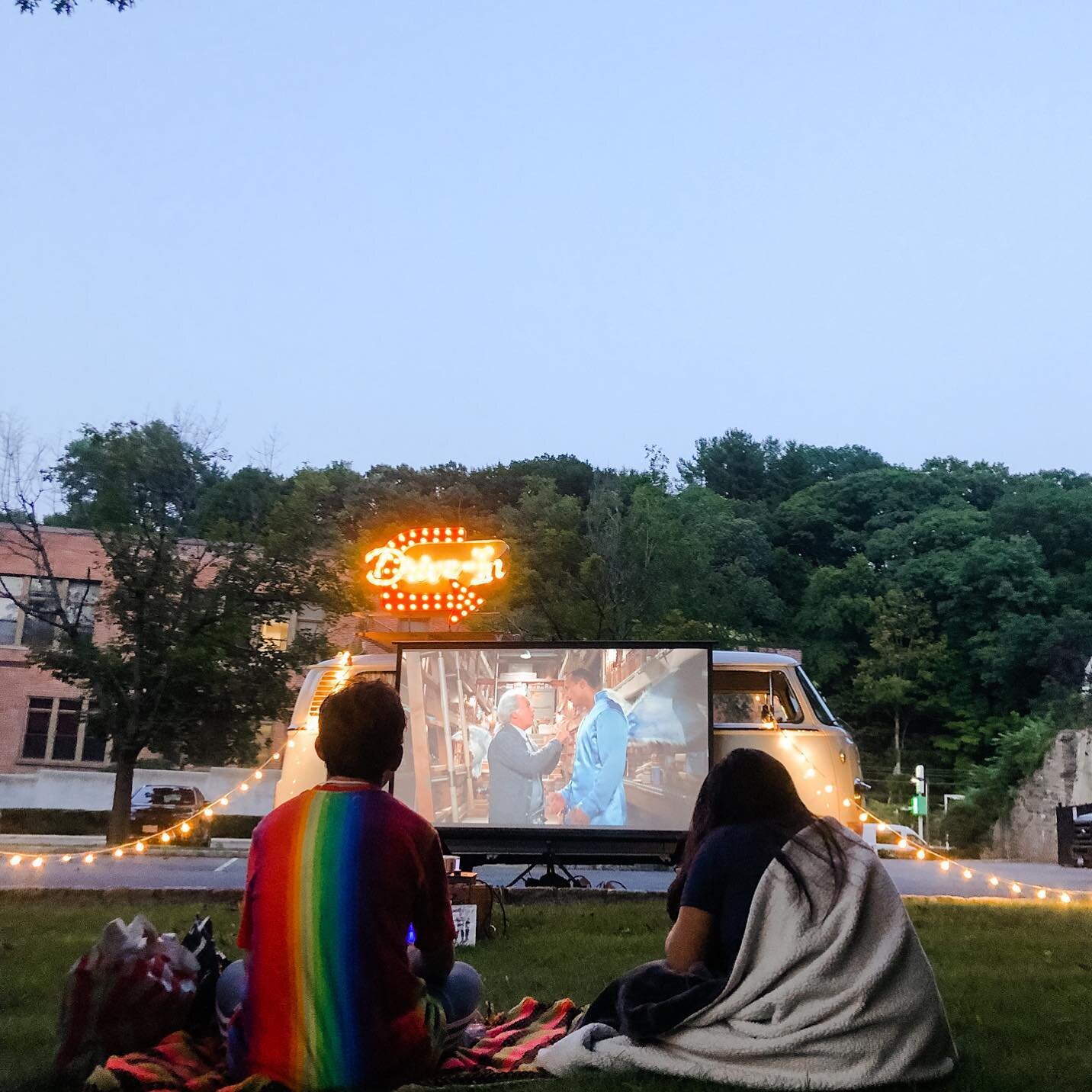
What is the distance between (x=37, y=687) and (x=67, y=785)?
6.56 meters

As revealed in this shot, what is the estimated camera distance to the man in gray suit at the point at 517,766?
1180 centimetres

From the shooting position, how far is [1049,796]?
107 ft

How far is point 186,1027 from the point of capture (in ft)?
14.5

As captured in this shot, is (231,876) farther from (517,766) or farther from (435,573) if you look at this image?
(517,766)

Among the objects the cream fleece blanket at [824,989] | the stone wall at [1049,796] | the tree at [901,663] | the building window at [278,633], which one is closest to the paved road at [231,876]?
the cream fleece blanket at [824,989]

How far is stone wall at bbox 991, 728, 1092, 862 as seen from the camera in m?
31.0

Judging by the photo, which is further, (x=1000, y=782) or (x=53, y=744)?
(x=53, y=744)

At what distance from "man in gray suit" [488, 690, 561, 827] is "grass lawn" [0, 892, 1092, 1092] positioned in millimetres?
1214

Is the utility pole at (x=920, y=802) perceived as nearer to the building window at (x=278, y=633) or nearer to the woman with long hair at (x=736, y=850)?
the building window at (x=278, y=633)

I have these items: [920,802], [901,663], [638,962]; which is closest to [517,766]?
[638,962]

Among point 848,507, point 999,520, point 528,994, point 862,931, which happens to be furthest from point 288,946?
point 848,507

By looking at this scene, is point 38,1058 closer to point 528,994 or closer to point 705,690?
point 528,994

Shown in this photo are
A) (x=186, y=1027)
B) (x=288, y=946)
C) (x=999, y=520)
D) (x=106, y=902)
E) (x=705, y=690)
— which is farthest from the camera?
(x=999, y=520)

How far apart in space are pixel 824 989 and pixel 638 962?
3705 millimetres
